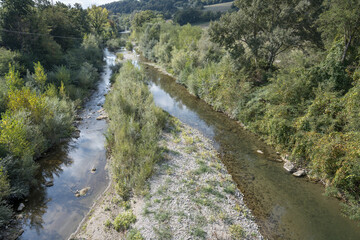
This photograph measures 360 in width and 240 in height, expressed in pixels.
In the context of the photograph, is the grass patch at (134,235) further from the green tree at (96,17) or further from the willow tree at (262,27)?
the green tree at (96,17)

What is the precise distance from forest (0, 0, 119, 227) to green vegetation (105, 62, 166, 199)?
4217 millimetres

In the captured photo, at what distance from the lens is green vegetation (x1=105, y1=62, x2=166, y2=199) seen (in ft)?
34.4

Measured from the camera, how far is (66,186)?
1145 cm

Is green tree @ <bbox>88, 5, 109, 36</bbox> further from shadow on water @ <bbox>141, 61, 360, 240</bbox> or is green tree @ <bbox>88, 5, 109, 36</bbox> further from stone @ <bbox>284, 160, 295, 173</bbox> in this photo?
stone @ <bbox>284, 160, 295, 173</bbox>

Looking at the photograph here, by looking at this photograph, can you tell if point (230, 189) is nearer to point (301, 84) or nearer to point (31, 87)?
point (301, 84)

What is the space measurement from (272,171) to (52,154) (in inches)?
597

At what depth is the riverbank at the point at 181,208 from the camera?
8.20 metres

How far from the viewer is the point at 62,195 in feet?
35.4

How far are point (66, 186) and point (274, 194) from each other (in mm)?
11919

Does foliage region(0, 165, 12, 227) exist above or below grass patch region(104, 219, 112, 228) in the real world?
above

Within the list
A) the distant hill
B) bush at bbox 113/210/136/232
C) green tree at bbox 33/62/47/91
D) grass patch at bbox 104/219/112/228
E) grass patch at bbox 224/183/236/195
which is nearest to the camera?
bush at bbox 113/210/136/232

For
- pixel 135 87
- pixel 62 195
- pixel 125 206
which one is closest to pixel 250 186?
pixel 125 206

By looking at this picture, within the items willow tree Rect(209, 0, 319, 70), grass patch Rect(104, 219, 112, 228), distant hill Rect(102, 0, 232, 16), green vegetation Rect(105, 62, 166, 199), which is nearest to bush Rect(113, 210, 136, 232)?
grass patch Rect(104, 219, 112, 228)

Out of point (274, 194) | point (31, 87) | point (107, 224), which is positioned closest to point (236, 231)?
point (274, 194)
